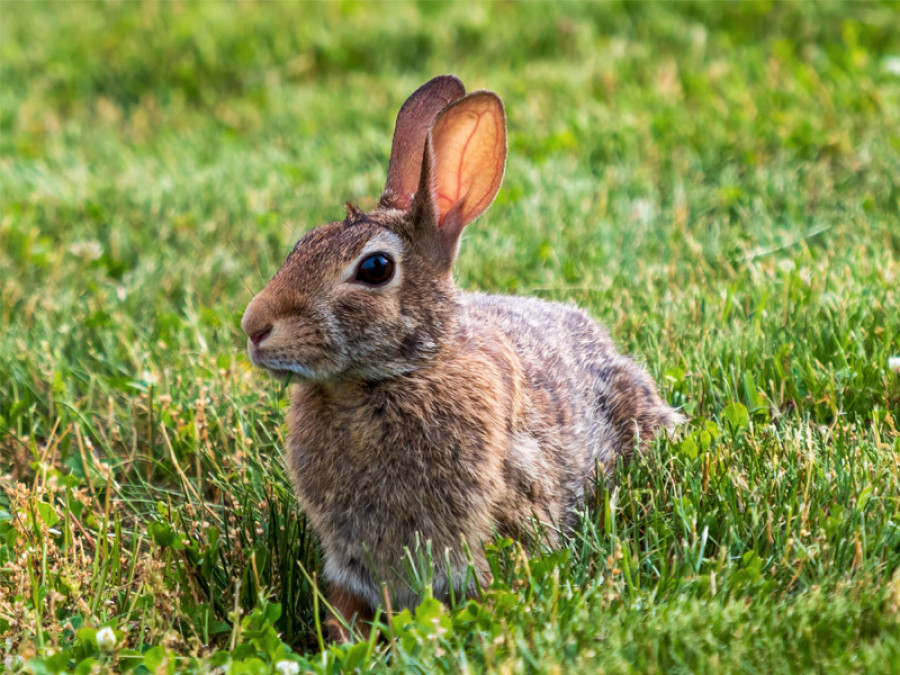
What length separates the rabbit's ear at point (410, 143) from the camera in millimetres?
3443

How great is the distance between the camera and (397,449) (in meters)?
2.98

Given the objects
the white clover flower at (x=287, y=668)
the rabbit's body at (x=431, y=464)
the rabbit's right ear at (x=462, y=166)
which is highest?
the rabbit's right ear at (x=462, y=166)

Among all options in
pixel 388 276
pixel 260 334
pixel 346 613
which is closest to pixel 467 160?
pixel 388 276

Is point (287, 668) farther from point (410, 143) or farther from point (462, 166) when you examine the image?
point (410, 143)

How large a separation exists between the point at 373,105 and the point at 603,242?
9.43 ft

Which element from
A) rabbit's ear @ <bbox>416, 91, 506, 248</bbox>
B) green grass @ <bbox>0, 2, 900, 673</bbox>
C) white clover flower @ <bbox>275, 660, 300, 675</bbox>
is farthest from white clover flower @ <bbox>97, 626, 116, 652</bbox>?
rabbit's ear @ <bbox>416, 91, 506, 248</bbox>

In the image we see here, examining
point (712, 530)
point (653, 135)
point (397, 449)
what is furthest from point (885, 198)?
point (397, 449)

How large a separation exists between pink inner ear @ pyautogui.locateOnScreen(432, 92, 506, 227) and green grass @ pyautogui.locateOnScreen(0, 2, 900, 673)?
916 millimetres

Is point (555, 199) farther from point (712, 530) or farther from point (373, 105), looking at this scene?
point (712, 530)

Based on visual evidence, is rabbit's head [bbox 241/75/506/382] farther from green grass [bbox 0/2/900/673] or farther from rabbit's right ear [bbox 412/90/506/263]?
green grass [bbox 0/2/900/673]

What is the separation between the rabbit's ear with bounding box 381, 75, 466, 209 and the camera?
344 cm

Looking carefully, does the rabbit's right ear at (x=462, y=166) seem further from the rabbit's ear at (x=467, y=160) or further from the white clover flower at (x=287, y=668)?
the white clover flower at (x=287, y=668)

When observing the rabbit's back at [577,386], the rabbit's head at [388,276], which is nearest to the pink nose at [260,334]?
the rabbit's head at [388,276]

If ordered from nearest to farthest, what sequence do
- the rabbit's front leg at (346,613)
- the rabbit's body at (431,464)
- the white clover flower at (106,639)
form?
the white clover flower at (106,639)
the rabbit's body at (431,464)
the rabbit's front leg at (346,613)
